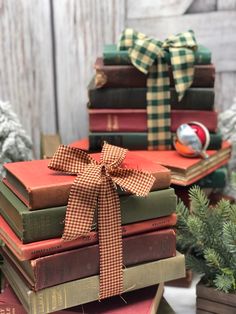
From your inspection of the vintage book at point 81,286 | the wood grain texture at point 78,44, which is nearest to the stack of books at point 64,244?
the vintage book at point 81,286

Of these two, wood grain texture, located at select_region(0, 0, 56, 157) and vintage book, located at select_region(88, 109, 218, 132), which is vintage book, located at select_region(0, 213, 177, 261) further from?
wood grain texture, located at select_region(0, 0, 56, 157)

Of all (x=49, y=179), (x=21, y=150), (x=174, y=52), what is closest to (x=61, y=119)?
(x=21, y=150)

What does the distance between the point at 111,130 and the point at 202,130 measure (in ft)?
0.61

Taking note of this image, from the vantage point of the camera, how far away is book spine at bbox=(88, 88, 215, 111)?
0.92m

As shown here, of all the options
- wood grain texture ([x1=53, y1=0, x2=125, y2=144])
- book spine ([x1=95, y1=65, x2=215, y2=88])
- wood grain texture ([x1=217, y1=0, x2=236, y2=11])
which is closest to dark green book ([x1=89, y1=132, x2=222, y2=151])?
book spine ([x1=95, y1=65, x2=215, y2=88])

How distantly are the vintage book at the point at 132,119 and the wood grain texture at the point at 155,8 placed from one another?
0.88ft

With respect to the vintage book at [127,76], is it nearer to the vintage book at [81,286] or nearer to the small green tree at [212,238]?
the small green tree at [212,238]

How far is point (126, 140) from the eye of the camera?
0.95 m

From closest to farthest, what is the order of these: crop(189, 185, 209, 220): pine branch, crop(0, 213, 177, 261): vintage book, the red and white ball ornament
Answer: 1. crop(0, 213, 177, 261): vintage book
2. crop(189, 185, 209, 220): pine branch
3. the red and white ball ornament

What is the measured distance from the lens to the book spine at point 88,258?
64cm

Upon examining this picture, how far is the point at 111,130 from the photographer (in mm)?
945

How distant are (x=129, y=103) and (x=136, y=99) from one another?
0.02 m

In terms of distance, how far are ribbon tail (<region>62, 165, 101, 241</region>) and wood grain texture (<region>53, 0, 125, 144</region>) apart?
0.51m

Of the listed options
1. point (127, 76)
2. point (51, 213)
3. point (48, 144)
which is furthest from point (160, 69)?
point (51, 213)
